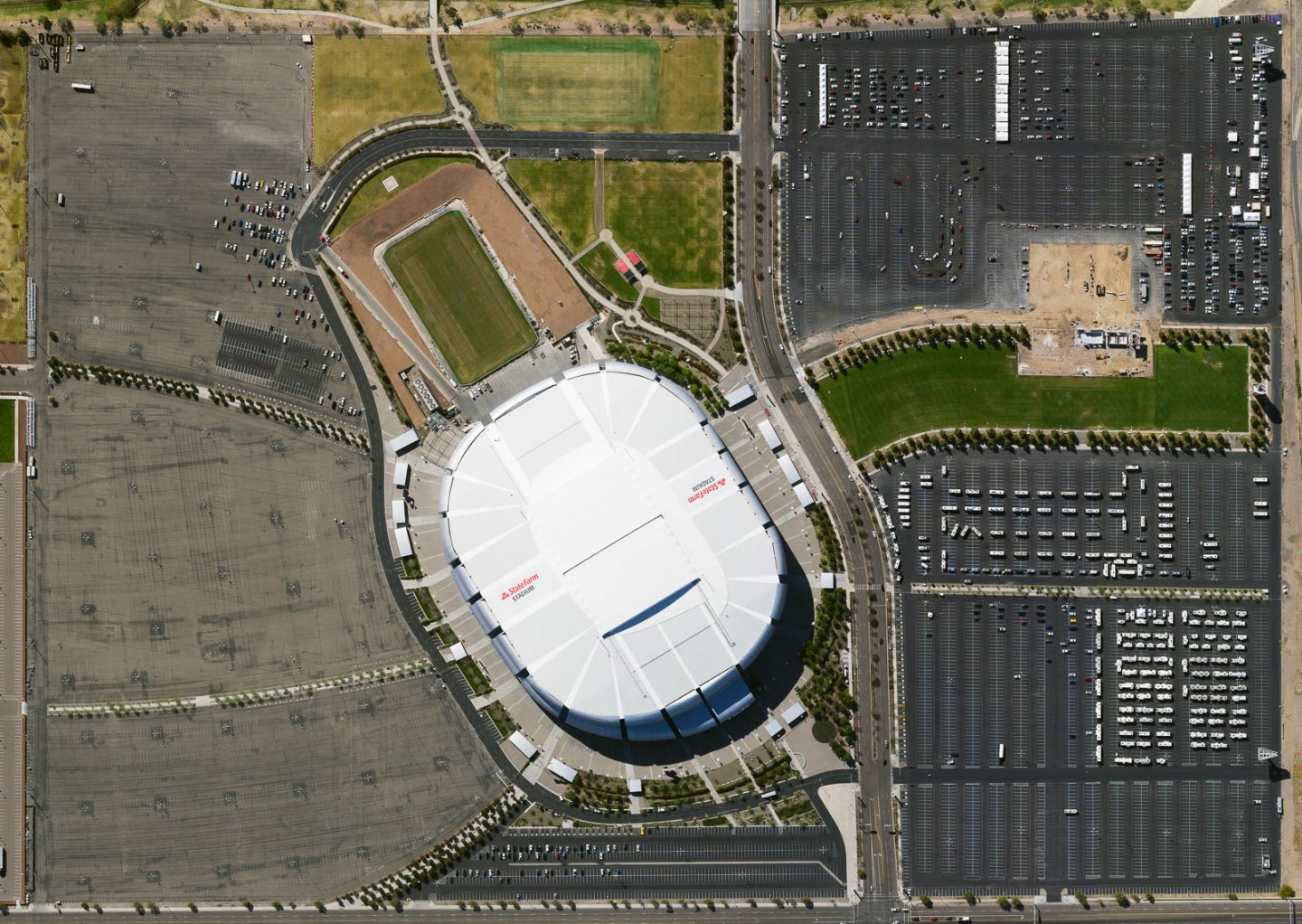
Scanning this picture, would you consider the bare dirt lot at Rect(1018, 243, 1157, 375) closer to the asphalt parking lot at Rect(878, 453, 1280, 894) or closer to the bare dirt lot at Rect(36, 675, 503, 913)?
the asphalt parking lot at Rect(878, 453, 1280, 894)

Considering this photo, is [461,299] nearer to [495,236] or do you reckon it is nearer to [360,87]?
[495,236]

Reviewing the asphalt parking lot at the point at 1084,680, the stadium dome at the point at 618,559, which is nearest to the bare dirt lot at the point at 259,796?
the stadium dome at the point at 618,559

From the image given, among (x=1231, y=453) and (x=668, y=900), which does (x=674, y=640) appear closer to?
(x=668, y=900)

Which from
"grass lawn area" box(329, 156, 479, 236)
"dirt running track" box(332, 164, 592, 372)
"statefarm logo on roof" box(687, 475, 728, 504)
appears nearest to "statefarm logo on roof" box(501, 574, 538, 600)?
"statefarm logo on roof" box(687, 475, 728, 504)

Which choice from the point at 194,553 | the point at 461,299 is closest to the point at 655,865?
the point at 194,553

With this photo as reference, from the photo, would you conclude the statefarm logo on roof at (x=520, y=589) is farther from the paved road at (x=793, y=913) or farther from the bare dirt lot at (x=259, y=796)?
the paved road at (x=793, y=913)

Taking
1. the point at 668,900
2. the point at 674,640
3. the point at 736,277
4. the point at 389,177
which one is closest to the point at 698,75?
the point at 736,277
